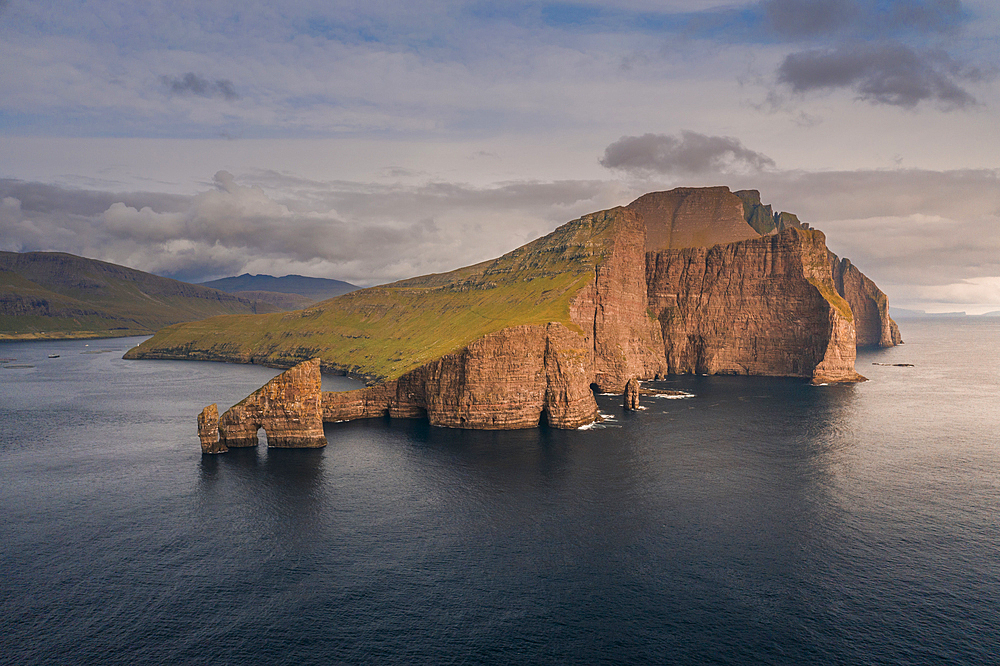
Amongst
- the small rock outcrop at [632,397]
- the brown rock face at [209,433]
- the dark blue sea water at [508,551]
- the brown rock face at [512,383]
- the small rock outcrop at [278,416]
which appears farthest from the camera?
the small rock outcrop at [632,397]

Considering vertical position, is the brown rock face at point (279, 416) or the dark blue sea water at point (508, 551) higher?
the brown rock face at point (279, 416)

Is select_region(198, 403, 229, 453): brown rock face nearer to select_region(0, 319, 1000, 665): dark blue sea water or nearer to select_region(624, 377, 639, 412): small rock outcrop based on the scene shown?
select_region(0, 319, 1000, 665): dark blue sea water

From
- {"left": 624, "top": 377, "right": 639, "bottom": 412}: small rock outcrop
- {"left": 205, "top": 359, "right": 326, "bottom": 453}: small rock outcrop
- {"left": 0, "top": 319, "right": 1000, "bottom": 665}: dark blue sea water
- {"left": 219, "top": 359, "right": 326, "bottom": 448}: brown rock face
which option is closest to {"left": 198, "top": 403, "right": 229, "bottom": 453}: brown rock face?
{"left": 205, "top": 359, "right": 326, "bottom": 453}: small rock outcrop

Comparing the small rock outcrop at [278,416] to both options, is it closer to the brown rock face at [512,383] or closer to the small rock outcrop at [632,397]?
the brown rock face at [512,383]

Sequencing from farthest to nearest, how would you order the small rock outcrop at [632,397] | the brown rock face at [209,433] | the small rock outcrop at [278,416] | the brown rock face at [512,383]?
the small rock outcrop at [632,397] → the brown rock face at [512,383] → the small rock outcrop at [278,416] → the brown rock face at [209,433]

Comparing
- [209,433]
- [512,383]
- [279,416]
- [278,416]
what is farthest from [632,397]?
[209,433]

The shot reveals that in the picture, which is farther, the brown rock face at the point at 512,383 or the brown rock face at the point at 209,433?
the brown rock face at the point at 512,383

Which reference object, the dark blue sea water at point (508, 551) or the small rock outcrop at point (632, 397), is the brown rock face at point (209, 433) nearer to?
the dark blue sea water at point (508, 551)

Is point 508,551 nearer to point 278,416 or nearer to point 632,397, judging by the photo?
point 278,416

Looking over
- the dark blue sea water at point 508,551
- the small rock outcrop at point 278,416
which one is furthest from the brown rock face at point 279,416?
the dark blue sea water at point 508,551
